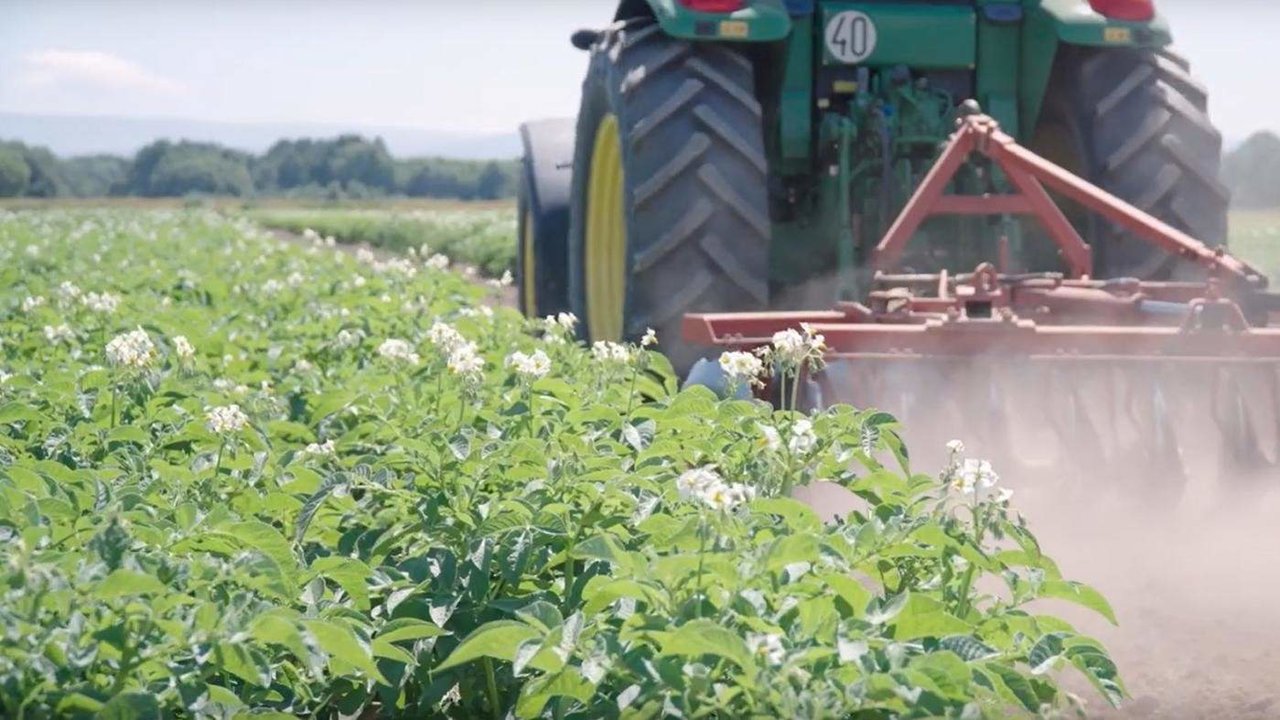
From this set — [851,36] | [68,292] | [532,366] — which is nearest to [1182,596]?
[532,366]

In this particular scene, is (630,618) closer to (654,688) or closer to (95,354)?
(654,688)

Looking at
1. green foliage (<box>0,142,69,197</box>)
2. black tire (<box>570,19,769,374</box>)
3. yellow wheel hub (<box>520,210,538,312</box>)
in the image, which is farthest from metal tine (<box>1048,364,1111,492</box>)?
green foliage (<box>0,142,69,197</box>)

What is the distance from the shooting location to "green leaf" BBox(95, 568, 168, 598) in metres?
2.30

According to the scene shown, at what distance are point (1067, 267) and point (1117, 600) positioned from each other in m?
2.75

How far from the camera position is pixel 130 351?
4.05 metres

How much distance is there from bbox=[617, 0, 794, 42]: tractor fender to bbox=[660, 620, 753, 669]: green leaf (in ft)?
13.9

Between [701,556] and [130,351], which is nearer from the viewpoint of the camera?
[701,556]

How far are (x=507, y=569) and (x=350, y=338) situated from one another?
3.19 metres

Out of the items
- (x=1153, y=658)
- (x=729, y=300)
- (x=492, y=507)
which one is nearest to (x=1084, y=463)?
(x=1153, y=658)

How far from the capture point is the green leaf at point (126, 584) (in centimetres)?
230

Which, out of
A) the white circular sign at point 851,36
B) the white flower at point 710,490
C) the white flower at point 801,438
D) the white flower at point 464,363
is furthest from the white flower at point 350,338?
the white flower at point 710,490

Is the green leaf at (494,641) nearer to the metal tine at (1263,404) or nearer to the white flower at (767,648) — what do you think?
the white flower at (767,648)

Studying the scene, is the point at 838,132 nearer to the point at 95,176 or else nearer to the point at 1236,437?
the point at 1236,437

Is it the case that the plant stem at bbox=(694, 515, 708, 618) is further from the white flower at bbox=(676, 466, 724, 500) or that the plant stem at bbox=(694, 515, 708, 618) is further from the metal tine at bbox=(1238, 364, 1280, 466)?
the metal tine at bbox=(1238, 364, 1280, 466)
